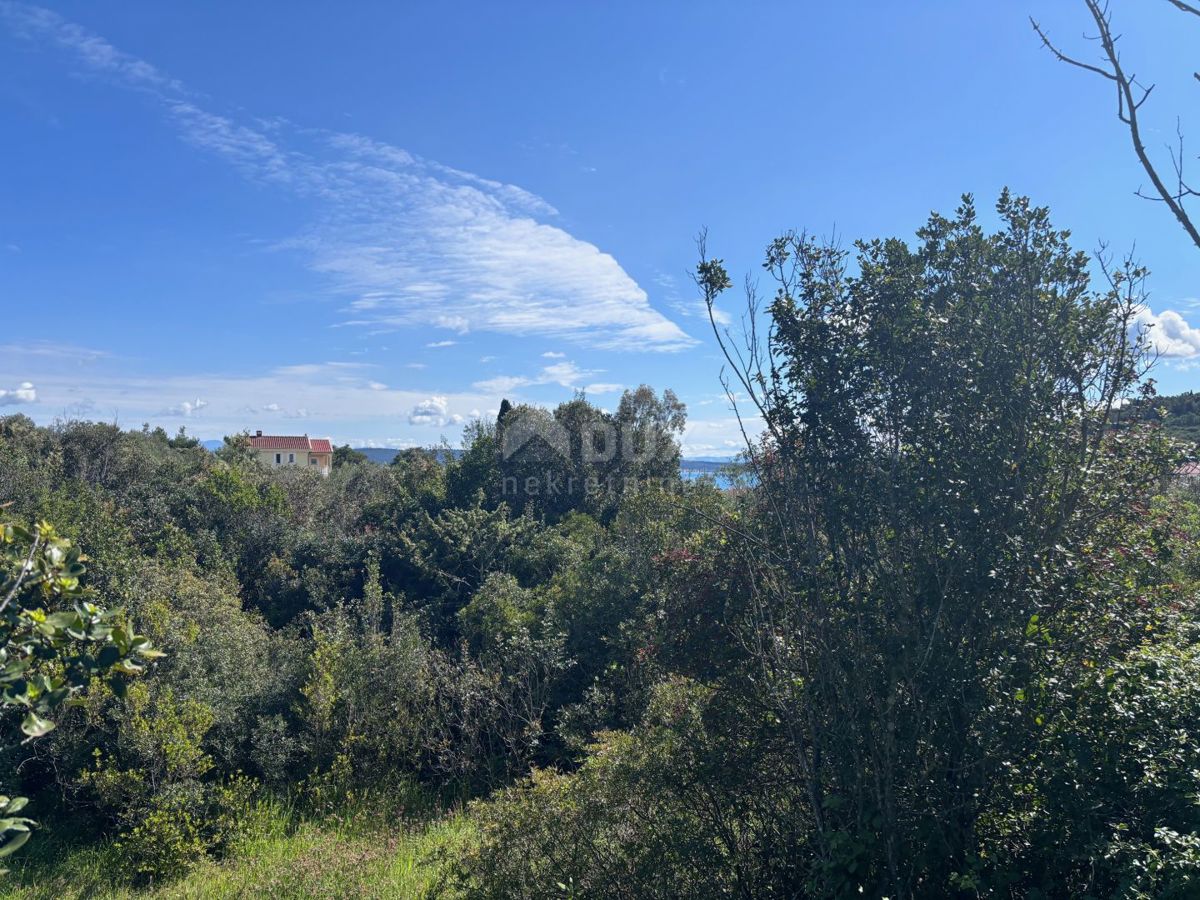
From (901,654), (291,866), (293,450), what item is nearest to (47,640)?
(901,654)

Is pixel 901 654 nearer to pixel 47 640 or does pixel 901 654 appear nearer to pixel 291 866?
pixel 47 640

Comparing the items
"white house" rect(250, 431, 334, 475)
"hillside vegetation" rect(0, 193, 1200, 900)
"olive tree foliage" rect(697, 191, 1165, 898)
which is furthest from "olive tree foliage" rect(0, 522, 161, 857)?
"white house" rect(250, 431, 334, 475)

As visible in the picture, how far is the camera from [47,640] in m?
1.68

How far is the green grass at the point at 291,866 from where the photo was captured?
6004mm

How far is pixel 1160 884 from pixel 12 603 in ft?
11.9

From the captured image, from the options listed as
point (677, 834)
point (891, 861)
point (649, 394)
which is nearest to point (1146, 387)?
point (891, 861)

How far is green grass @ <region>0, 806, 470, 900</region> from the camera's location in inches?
236

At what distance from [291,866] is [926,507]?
6.56m

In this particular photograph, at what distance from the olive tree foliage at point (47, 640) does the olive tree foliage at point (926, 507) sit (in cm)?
280

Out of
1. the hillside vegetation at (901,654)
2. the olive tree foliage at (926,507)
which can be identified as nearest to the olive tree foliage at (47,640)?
the hillside vegetation at (901,654)

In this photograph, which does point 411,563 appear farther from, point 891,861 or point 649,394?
point 891,861

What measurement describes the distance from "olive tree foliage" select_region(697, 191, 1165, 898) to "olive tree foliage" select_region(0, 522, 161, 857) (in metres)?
2.80

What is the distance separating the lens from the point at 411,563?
1438cm

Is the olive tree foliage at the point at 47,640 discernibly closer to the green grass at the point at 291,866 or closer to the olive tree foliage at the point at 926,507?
the olive tree foliage at the point at 926,507
